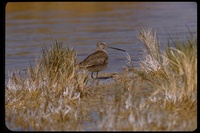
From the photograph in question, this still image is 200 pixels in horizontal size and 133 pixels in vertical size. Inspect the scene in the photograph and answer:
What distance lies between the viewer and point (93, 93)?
10008mm

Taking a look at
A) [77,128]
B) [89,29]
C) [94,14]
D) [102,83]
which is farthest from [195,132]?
[94,14]

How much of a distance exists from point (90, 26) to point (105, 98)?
40.9 feet

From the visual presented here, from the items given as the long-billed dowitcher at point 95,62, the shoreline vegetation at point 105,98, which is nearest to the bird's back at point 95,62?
the long-billed dowitcher at point 95,62

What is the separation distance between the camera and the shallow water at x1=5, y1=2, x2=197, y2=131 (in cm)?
1568

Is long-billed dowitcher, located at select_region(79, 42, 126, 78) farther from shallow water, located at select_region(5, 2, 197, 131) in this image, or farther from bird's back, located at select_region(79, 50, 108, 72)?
shallow water, located at select_region(5, 2, 197, 131)

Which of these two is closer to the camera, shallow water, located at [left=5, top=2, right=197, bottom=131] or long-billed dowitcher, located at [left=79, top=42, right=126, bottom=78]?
long-billed dowitcher, located at [left=79, top=42, right=126, bottom=78]

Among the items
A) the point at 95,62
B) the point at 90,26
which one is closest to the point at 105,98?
the point at 95,62

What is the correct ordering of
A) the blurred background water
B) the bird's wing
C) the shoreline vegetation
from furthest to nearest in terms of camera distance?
the blurred background water
the bird's wing
the shoreline vegetation

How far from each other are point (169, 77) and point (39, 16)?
17.9 meters

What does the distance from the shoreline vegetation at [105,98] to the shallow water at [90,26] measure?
9.58 ft

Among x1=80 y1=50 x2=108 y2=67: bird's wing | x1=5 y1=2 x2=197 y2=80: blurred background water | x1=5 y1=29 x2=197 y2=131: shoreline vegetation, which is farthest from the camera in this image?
x1=5 y1=2 x2=197 y2=80: blurred background water

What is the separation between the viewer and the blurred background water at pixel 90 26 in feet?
51.4

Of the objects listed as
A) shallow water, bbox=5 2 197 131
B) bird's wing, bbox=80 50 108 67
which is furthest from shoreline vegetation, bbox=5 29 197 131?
shallow water, bbox=5 2 197 131

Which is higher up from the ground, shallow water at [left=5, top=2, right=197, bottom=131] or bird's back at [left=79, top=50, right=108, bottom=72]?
shallow water at [left=5, top=2, right=197, bottom=131]
